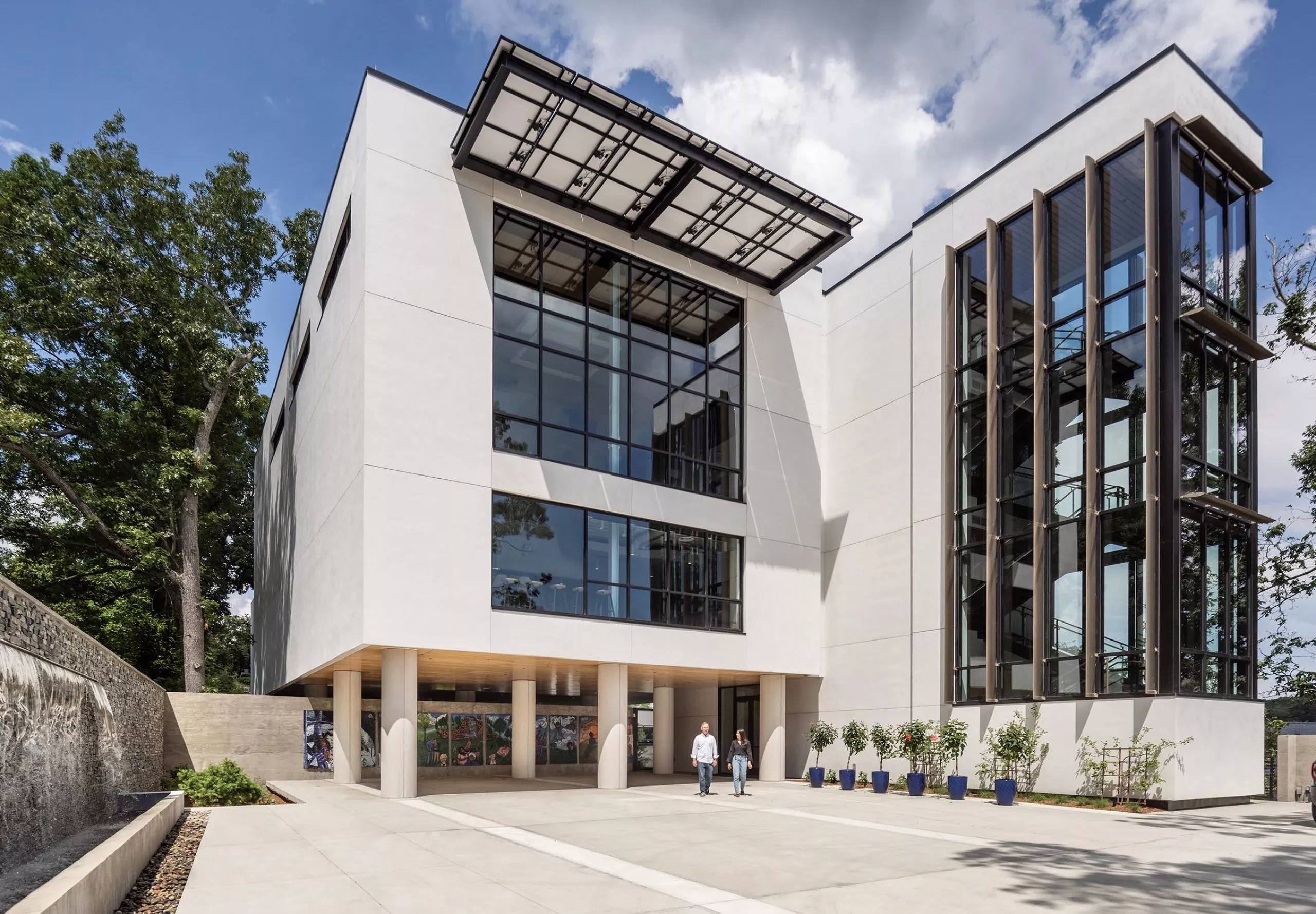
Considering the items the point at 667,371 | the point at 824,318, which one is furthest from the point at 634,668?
the point at 824,318

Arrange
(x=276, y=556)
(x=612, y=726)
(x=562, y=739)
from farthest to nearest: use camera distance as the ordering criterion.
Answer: (x=276, y=556) → (x=562, y=739) → (x=612, y=726)

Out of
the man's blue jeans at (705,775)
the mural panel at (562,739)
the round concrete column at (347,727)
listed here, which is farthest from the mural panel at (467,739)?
the man's blue jeans at (705,775)

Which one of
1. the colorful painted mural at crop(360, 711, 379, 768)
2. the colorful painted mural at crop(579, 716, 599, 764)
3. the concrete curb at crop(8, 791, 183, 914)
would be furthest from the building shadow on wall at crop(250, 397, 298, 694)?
the concrete curb at crop(8, 791, 183, 914)

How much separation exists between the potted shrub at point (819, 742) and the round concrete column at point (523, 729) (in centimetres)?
751

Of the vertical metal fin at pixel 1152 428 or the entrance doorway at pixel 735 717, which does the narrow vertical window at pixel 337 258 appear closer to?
the entrance doorway at pixel 735 717

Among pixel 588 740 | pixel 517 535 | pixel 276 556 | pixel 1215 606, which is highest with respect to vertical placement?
pixel 517 535

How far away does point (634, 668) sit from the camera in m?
23.6

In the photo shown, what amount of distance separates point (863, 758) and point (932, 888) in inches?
608

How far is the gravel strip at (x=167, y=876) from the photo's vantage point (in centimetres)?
805

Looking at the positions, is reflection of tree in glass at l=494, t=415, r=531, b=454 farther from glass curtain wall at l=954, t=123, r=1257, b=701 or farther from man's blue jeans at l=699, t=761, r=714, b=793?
glass curtain wall at l=954, t=123, r=1257, b=701

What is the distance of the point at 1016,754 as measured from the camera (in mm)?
18578

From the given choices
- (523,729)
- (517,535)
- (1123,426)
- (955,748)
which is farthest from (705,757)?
(1123,426)

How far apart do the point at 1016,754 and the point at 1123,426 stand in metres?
7.27

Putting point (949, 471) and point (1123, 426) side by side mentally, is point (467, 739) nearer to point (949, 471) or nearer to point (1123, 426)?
point (949, 471)
